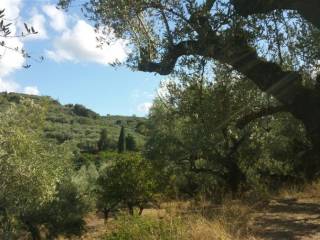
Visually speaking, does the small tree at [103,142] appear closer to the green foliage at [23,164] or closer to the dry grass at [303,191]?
the dry grass at [303,191]

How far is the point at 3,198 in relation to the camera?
14883 mm

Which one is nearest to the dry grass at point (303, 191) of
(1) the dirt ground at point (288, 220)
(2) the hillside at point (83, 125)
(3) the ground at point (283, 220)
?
(3) the ground at point (283, 220)

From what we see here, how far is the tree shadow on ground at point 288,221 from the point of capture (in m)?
12.0

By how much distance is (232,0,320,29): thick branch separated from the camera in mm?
8562

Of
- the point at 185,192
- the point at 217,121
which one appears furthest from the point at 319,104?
the point at 185,192

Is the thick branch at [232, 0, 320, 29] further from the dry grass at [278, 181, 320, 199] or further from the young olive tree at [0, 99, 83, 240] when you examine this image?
the dry grass at [278, 181, 320, 199]

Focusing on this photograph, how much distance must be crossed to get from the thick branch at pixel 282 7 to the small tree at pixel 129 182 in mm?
14770

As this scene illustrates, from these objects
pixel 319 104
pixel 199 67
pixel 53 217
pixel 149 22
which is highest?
pixel 149 22

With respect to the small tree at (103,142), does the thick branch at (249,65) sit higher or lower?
lower

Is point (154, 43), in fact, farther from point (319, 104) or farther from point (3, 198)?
point (3, 198)

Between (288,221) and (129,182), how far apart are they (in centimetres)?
999

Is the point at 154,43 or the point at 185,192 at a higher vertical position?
the point at 154,43

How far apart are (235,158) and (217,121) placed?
13.1 meters

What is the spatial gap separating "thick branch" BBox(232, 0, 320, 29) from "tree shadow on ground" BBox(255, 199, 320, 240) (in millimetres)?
5292
